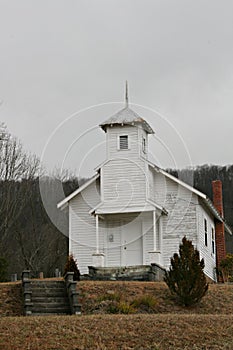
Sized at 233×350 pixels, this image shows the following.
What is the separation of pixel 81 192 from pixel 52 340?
59.1ft

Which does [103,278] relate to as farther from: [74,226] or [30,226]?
[30,226]

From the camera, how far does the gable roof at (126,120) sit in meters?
32.6

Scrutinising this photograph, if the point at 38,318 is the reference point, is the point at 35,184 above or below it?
above

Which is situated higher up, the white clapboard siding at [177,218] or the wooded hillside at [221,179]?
the wooded hillside at [221,179]

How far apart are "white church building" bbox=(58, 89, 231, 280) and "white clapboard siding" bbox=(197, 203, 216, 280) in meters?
0.11

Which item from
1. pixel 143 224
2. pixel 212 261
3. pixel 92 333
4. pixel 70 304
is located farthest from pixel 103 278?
pixel 92 333

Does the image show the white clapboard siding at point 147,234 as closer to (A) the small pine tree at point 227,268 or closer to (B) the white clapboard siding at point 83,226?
(B) the white clapboard siding at point 83,226

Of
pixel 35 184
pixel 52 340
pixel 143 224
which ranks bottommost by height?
pixel 52 340

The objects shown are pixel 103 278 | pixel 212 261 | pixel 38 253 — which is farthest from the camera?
pixel 38 253

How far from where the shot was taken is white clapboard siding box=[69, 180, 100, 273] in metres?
32.7

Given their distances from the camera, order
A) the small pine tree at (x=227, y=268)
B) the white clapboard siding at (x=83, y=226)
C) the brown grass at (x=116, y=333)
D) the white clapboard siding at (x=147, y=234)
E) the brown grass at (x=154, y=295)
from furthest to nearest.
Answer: the small pine tree at (x=227, y=268)
the white clapboard siding at (x=83, y=226)
the white clapboard siding at (x=147, y=234)
the brown grass at (x=154, y=295)
the brown grass at (x=116, y=333)

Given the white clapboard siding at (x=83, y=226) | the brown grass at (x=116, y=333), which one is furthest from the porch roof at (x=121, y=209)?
the brown grass at (x=116, y=333)

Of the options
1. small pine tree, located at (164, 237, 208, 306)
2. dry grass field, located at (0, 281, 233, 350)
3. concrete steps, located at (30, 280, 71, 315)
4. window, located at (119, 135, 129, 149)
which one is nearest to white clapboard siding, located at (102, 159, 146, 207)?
window, located at (119, 135, 129, 149)

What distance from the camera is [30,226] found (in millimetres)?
47000
